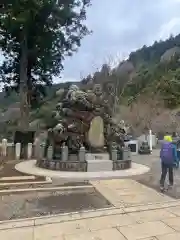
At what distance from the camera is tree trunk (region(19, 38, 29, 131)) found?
18.3m

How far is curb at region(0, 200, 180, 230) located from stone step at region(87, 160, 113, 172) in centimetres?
442

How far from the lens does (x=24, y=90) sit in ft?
61.8

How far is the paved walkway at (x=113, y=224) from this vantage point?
385cm

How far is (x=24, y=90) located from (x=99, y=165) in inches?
441

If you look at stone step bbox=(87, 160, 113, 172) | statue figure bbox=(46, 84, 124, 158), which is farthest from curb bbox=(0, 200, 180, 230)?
statue figure bbox=(46, 84, 124, 158)

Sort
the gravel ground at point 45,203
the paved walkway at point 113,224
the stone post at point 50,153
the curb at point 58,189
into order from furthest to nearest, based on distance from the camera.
A: the stone post at point 50,153 < the curb at point 58,189 < the gravel ground at point 45,203 < the paved walkway at point 113,224

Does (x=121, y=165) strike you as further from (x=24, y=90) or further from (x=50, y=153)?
(x=24, y=90)

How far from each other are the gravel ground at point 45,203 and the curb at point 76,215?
28cm

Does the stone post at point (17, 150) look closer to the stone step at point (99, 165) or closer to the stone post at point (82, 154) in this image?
the stone post at point (82, 154)

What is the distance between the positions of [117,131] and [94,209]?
6877mm

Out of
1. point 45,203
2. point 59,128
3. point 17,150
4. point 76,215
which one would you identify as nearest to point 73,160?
point 59,128

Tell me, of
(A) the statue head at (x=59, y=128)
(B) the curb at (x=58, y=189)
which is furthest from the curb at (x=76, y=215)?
(A) the statue head at (x=59, y=128)

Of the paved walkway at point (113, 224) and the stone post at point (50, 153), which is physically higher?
the stone post at point (50, 153)

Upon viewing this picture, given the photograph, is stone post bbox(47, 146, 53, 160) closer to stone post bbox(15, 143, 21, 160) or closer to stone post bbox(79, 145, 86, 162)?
stone post bbox(79, 145, 86, 162)
